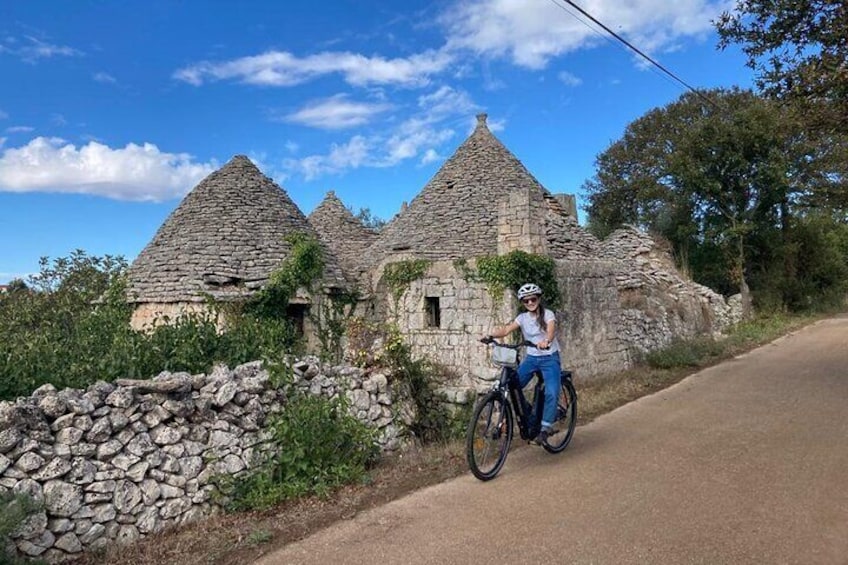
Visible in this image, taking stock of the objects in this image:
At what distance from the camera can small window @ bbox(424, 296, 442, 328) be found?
1115 cm

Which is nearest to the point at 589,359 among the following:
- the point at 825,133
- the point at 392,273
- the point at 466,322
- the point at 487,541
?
the point at 466,322

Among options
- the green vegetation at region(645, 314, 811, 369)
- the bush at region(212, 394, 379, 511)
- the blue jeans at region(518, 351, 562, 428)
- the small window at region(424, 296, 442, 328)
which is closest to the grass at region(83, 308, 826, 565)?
the bush at region(212, 394, 379, 511)

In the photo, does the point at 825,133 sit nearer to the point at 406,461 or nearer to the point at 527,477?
the point at 527,477

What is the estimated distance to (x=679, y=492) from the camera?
4.54 metres

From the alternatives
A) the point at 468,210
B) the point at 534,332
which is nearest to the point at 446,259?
the point at 468,210

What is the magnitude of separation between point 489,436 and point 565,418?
4.27 ft

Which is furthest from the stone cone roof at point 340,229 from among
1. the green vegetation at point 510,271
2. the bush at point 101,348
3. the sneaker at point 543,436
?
the sneaker at point 543,436

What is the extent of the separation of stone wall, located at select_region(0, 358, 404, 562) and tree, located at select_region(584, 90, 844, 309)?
23.2 m

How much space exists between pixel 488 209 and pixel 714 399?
7.98 meters

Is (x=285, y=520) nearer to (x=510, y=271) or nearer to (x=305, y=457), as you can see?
(x=305, y=457)

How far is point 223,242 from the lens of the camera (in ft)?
39.8

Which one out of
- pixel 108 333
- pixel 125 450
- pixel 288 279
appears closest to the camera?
pixel 125 450

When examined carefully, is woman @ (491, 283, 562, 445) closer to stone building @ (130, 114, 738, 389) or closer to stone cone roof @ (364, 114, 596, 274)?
stone building @ (130, 114, 738, 389)

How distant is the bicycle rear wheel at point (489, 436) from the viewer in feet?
16.2
